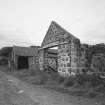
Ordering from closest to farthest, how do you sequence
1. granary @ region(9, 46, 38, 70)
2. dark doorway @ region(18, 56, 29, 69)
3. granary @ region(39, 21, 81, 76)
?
granary @ region(39, 21, 81, 76) < granary @ region(9, 46, 38, 70) < dark doorway @ region(18, 56, 29, 69)

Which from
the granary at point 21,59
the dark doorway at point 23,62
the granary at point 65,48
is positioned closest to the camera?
the granary at point 65,48

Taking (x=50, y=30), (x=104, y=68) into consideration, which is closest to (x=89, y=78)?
(x=104, y=68)

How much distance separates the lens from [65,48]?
31.6 feet

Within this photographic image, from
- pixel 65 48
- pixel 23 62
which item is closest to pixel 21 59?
pixel 23 62

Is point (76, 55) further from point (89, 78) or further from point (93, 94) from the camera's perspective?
point (93, 94)

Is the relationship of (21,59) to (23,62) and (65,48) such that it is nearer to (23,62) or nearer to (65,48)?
(23,62)

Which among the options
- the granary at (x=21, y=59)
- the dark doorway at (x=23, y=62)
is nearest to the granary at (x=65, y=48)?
the granary at (x=21, y=59)

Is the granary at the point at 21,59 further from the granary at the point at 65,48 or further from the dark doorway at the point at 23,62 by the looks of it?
the granary at the point at 65,48

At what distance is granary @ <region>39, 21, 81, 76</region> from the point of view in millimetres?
8781

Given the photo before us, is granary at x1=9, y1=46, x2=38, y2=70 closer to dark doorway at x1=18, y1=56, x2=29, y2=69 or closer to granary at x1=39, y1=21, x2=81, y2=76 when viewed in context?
dark doorway at x1=18, y1=56, x2=29, y2=69

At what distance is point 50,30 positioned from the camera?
1206cm

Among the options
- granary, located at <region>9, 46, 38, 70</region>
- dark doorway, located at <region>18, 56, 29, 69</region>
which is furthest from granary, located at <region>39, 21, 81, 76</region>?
dark doorway, located at <region>18, 56, 29, 69</region>

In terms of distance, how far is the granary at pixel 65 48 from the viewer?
8781 mm

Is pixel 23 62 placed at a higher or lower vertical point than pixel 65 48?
lower
